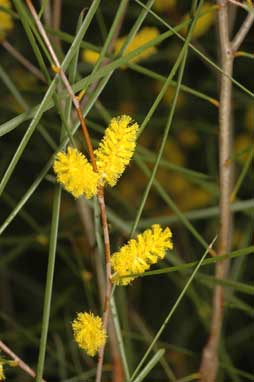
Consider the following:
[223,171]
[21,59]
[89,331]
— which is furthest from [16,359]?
[21,59]

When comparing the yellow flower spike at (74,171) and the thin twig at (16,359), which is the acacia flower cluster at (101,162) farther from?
the thin twig at (16,359)

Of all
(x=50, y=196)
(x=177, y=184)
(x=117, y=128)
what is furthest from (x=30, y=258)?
(x=117, y=128)

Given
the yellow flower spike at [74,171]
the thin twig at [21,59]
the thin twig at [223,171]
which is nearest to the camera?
the yellow flower spike at [74,171]

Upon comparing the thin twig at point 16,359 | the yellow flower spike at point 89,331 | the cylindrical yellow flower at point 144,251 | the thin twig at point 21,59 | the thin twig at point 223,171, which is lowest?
the thin twig at point 16,359

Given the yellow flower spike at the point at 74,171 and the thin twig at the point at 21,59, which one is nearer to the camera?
the yellow flower spike at the point at 74,171

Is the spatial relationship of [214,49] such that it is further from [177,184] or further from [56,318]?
[56,318]

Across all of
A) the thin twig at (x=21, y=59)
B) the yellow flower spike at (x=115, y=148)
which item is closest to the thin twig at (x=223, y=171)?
the yellow flower spike at (x=115, y=148)

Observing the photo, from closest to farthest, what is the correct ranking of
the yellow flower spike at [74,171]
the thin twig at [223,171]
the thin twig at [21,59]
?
1. the yellow flower spike at [74,171]
2. the thin twig at [223,171]
3. the thin twig at [21,59]

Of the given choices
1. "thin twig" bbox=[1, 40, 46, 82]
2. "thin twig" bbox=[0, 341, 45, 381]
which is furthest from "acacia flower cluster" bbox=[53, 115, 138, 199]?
"thin twig" bbox=[1, 40, 46, 82]
